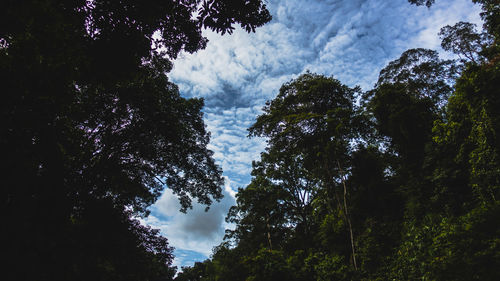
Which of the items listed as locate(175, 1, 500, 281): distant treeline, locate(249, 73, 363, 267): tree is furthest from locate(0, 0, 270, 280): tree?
locate(249, 73, 363, 267): tree

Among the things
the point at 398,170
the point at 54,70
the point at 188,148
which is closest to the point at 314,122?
the point at 398,170

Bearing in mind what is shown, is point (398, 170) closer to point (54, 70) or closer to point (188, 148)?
point (188, 148)

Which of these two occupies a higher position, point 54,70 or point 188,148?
point 188,148

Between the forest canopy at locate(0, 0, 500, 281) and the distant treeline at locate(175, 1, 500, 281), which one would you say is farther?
the distant treeline at locate(175, 1, 500, 281)

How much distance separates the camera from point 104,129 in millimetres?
10453

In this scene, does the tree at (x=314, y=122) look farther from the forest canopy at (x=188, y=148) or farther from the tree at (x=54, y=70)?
the tree at (x=54, y=70)

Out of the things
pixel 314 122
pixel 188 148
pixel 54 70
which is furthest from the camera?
pixel 314 122

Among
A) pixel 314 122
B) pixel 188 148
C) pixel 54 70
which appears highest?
Result: pixel 314 122

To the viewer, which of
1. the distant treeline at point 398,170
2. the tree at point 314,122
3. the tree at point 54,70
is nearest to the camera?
the tree at point 54,70

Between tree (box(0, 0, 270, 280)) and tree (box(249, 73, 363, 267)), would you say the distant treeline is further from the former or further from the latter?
tree (box(0, 0, 270, 280))

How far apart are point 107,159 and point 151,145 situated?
2200mm

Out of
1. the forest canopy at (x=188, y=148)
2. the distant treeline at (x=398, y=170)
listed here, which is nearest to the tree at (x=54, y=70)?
the forest canopy at (x=188, y=148)

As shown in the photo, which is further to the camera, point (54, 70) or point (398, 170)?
point (398, 170)

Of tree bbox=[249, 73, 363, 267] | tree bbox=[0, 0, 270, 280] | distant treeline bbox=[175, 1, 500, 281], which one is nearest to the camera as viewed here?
tree bbox=[0, 0, 270, 280]
